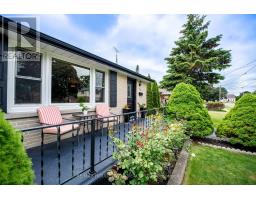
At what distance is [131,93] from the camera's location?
1065 cm

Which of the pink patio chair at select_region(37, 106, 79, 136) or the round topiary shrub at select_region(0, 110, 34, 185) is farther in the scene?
the pink patio chair at select_region(37, 106, 79, 136)

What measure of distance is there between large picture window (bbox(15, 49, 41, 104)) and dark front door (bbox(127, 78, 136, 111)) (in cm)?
604

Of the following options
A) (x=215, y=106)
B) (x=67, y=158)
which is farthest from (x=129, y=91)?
(x=215, y=106)

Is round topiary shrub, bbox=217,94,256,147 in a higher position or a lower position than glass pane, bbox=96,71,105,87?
lower

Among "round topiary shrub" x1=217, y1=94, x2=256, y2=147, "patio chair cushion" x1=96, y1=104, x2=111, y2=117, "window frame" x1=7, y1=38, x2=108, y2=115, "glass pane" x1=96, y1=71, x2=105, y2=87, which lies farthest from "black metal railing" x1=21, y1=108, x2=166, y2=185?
"round topiary shrub" x1=217, y1=94, x2=256, y2=147

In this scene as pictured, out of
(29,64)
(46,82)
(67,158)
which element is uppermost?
(29,64)

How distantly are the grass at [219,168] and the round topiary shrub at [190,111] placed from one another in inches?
31.1

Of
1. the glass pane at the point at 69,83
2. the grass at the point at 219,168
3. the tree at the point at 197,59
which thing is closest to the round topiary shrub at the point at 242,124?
the grass at the point at 219,168

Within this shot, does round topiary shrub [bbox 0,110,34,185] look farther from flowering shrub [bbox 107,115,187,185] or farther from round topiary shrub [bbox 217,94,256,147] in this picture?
round topiary shrub [bbox 217,94,256,147]

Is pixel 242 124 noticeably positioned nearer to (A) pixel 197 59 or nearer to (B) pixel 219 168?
(B) pixel 219 168

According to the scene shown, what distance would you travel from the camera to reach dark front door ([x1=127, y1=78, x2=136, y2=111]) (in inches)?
405

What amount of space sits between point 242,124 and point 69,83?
17.7ft
